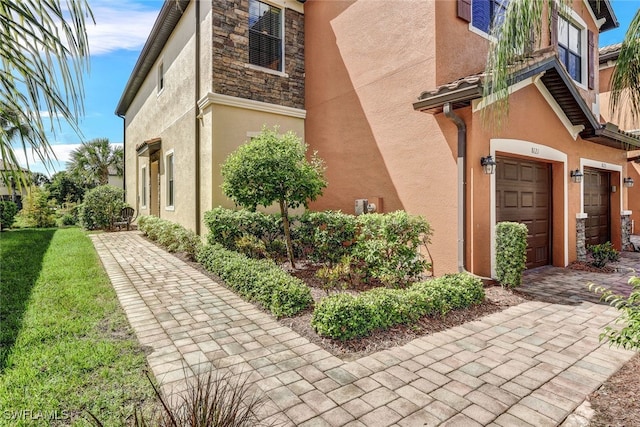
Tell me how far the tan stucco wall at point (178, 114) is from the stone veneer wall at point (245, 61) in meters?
1.51

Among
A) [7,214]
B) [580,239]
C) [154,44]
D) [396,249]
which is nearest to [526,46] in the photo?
[396,249]

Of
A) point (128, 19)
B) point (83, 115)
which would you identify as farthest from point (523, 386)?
point (128, 19)

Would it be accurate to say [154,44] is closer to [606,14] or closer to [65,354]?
[65,354]

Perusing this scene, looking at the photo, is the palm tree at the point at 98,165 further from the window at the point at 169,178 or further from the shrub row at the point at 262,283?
the shrub row at the point at 262,283

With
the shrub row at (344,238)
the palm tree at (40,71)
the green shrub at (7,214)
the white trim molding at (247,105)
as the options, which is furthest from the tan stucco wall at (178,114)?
the palm tree at (40,71)

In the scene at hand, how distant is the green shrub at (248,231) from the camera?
789 cm

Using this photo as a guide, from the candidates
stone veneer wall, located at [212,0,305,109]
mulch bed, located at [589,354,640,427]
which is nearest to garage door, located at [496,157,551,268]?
mulch bed, located at [589,354,640,427]

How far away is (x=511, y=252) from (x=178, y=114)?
1073 centimetres

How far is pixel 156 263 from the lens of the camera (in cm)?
849

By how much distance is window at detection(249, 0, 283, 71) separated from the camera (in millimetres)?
9781

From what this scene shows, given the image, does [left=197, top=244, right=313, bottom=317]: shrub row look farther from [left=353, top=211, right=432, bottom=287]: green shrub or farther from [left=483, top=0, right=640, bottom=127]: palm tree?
[left=483, top=0, right=640, bottom=127]: palm tree

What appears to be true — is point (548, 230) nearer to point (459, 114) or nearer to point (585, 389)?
point (459, 114)

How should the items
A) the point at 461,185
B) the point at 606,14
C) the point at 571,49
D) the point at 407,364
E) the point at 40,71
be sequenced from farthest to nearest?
the point at 606,14 → the point at 571,49 → the point at 461,185 → the point at 407,364 → the point at 40,71

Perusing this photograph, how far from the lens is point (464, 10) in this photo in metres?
7.11
